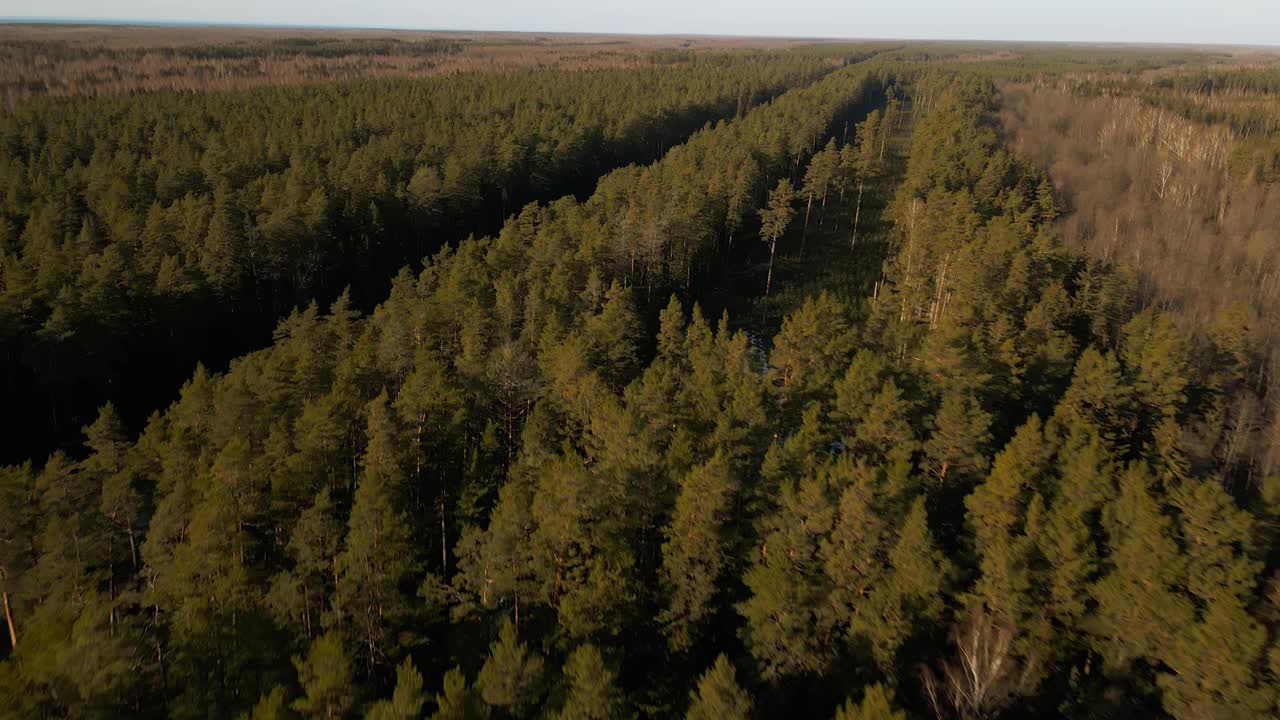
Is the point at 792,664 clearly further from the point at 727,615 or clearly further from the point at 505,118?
the point at 505,118

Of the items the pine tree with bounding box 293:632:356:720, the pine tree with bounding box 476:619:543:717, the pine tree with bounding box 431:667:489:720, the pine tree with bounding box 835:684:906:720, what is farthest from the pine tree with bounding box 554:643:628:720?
the pine tree with bounding box 835:684:906:720

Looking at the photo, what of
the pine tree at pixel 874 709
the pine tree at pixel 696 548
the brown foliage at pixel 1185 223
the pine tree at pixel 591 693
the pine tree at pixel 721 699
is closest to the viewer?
the pine tree at pixel 874 709

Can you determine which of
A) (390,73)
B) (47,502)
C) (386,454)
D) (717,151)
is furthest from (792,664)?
(390,73)

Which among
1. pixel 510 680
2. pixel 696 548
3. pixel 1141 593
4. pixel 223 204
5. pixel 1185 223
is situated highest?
pixel 223 204

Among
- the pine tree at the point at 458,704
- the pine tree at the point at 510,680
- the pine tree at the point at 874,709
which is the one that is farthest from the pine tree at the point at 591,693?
the pine tree at the point at 874,709

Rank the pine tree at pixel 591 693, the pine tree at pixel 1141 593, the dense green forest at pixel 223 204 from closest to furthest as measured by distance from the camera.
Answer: the pine tree at pixel 591 693, the pine tree at pixel 1141 593, the dense green forest at pixel 223 204

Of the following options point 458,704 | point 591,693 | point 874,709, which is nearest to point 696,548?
point 591,693

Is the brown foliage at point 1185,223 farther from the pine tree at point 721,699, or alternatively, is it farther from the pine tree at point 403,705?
the pine tree at point 403,705

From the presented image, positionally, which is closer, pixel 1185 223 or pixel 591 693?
pixel 591 693

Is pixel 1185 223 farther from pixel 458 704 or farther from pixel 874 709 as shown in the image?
pixel 458 704
